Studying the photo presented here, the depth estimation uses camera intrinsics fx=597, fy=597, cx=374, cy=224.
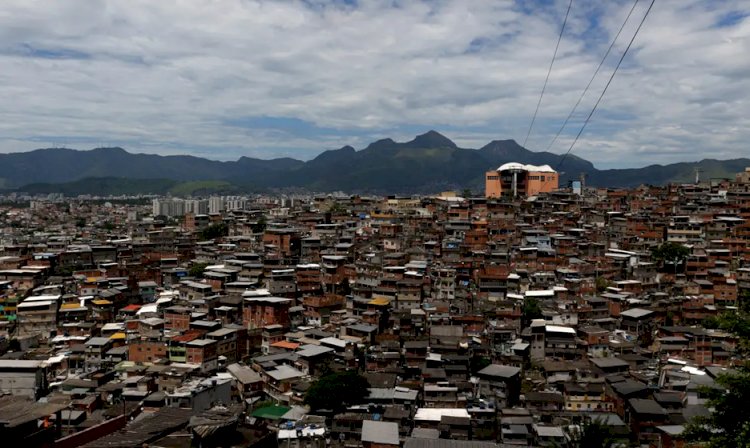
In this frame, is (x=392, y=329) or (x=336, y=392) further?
(x=392, y=329)

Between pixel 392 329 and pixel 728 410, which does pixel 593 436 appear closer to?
pixel 728 410

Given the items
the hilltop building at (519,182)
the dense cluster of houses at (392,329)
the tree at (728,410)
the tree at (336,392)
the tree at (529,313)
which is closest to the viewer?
the tree at (728,410)

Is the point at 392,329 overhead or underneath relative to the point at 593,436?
overhead

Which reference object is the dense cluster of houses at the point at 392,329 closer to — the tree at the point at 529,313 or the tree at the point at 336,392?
the tree at the point at 529,313

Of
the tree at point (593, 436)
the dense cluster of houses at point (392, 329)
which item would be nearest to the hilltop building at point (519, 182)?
the dense cluster of houses at point (392, 329)

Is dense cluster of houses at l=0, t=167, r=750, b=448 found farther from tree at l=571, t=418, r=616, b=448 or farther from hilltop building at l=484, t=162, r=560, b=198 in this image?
hilltop building at l=484, t=162, r=560, b=198

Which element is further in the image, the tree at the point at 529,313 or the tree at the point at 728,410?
the tree at the point at 529,313

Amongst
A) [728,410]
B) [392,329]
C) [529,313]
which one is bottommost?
[392,329]

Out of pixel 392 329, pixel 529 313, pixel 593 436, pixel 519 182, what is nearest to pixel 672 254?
pixel 529 313
